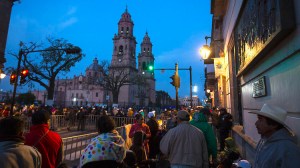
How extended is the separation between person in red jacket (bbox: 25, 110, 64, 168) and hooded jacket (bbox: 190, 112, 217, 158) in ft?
10.5

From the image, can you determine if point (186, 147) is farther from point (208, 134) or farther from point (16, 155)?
point (16, 155)

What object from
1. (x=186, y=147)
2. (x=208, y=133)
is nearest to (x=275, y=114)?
(x=186, y=147)

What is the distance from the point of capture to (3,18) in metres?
20.1

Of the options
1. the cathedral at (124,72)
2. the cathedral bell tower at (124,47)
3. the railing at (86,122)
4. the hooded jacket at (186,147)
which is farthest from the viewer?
the cathedral bell tower at (124,47)

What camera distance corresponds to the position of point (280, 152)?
1957mm

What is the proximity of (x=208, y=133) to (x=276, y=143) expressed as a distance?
2.85 metres

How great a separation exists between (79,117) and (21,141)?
16906 millimetres

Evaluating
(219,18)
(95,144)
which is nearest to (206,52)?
(219,18)

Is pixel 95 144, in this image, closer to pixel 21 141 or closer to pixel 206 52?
pixel 21 141

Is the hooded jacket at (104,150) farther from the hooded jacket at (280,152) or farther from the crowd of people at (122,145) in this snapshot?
the hooded jacket at (280,152)

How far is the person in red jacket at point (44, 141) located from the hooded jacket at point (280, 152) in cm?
330

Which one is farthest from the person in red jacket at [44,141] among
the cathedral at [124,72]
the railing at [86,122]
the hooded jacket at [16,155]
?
the cathedral at [124,72]

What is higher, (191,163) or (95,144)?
(95,144)

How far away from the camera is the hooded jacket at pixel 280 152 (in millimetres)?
1886
